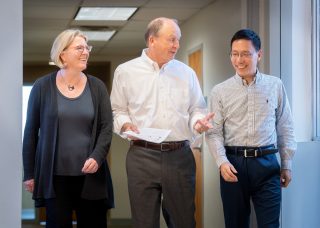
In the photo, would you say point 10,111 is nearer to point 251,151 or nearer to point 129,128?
point 129,128

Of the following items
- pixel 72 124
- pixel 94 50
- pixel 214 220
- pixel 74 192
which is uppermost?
pixel 94 50

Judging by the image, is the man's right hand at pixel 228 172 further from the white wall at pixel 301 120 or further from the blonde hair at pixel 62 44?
the white wall at pixel 301 120

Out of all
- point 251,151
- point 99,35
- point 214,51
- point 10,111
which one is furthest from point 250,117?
point 99,35

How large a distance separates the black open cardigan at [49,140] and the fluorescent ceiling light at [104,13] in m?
3.09

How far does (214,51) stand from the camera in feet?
18.7

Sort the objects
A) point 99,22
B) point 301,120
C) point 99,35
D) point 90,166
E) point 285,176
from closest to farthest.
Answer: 1. point 90,166
2. point 285,176
3. point 301,120
4. point 99,22
5. point 99,35

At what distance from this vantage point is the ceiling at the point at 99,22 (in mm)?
5863

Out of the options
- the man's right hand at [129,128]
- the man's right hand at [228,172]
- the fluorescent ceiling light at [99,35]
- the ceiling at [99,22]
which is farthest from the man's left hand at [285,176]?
the fluorescent ceiling light at [99,35]

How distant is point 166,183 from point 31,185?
2.19 ft

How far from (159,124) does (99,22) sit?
13.1 ft

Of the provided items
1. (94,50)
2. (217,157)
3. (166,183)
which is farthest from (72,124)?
(94,50)

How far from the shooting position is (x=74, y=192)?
312 cm

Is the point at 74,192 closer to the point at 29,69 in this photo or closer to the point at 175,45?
the point at 175,45

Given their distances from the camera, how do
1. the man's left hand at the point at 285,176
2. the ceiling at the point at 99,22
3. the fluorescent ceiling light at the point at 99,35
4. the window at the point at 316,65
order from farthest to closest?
the fluorescent ceiling light at the point at 99,35, the ceiling at the point at 99,22, the window at the point at 316,65, the man's left hand at the point at 285,176
